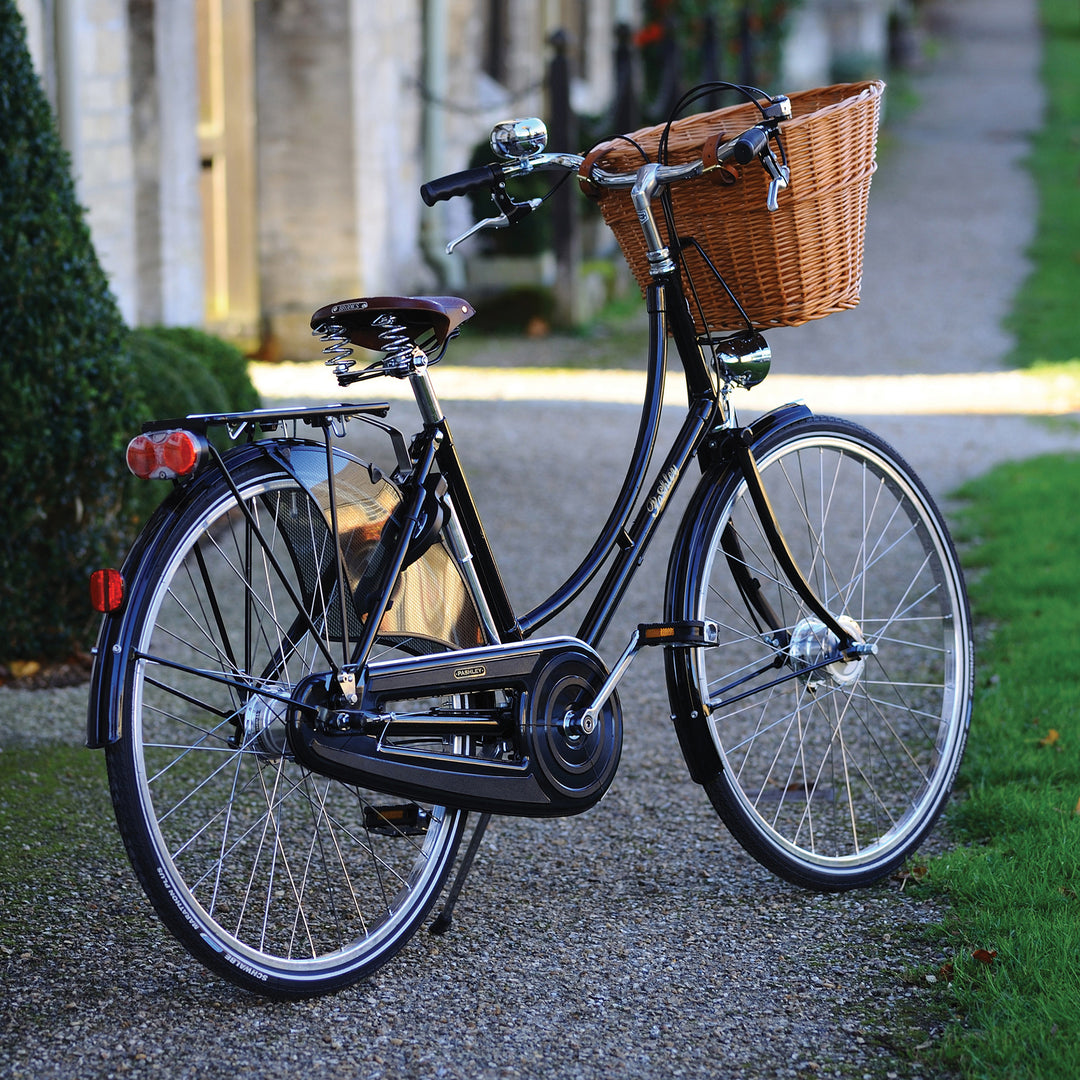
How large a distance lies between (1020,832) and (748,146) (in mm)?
1564

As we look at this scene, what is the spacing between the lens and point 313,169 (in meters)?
9.99

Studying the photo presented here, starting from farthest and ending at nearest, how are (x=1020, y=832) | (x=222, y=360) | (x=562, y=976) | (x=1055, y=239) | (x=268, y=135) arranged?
(x=1055, y=239)
(x=268, y=135)
(x=222, y=360)
(x=1020, y=832)
(x=562, y=976)

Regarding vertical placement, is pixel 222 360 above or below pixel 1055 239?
→ below

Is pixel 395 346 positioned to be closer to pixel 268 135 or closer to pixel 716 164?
pixel 716 164

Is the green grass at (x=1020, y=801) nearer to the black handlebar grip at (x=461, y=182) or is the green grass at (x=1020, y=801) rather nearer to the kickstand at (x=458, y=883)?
the kickstand at (x=458, y=883)

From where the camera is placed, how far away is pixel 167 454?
2.30 metres

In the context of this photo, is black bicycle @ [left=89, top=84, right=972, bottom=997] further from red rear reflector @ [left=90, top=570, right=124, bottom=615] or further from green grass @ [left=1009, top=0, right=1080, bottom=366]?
green grass @ [left=1009, top=0, right=1080, bottom=366]

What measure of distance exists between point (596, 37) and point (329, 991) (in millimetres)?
15645

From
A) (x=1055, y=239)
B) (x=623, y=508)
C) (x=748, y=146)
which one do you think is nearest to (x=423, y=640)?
(x=623, y=508)

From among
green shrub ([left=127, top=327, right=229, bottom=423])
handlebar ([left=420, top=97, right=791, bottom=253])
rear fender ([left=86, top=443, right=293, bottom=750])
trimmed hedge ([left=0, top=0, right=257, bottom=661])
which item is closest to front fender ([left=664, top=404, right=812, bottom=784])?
handlebar ([left=420, top=97, right=791, bottom=253])

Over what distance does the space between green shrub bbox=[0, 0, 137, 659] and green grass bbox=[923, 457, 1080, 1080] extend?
2.49 metres

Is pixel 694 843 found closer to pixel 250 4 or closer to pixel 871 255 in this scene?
pixel 250 4

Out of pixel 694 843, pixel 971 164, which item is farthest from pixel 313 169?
pixel 971 164

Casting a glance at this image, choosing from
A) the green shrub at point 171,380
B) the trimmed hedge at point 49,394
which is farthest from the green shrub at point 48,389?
the green shrub at point 171,380
